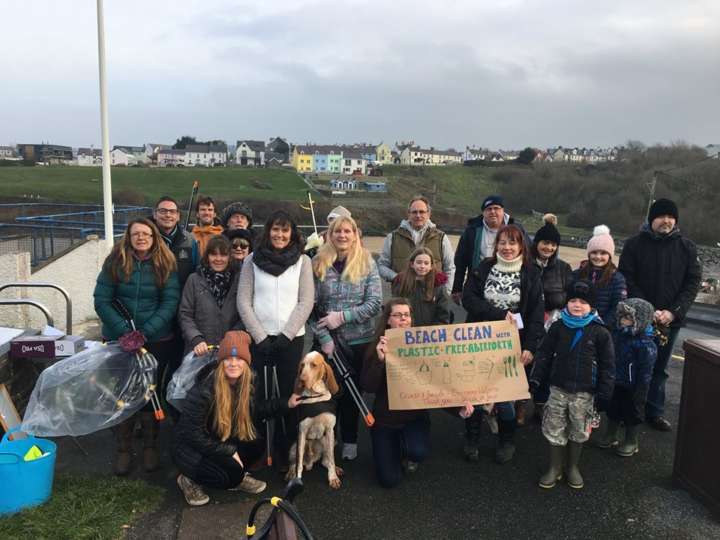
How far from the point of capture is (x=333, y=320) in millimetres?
4785

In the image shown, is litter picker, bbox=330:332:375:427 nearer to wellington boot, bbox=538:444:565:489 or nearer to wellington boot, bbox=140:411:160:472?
wellington boot, bbox=538:444:565:489

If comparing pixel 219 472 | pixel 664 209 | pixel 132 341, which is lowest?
pixel 219 472

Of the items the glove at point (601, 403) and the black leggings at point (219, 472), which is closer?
the black leggings at point (219, 472)

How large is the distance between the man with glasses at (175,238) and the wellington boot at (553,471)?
3742 mm

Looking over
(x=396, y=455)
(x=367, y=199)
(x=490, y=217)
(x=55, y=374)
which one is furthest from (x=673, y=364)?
(x=367, y=199)

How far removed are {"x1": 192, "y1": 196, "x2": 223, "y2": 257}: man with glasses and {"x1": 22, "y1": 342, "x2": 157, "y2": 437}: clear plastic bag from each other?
5.74ft

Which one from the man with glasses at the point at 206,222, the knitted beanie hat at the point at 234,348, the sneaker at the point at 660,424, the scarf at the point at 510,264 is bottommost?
the sneaker at the point at 660,424

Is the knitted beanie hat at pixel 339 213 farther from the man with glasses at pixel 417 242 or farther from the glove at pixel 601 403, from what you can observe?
the glove at pixel 601 403

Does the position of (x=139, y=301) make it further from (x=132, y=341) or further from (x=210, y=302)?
(x=210, y=302)

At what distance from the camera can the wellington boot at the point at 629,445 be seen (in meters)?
4.99

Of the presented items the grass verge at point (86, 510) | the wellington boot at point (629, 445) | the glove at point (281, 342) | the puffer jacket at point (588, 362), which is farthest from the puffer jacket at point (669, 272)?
the grass verge at point (86, 510)

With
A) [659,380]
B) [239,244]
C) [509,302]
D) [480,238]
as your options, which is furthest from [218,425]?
[659,380]

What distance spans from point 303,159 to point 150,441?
132m

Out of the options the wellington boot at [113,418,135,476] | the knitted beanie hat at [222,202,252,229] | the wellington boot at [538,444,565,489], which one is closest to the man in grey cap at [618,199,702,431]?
the wellington boot at [538,444,565,489]
